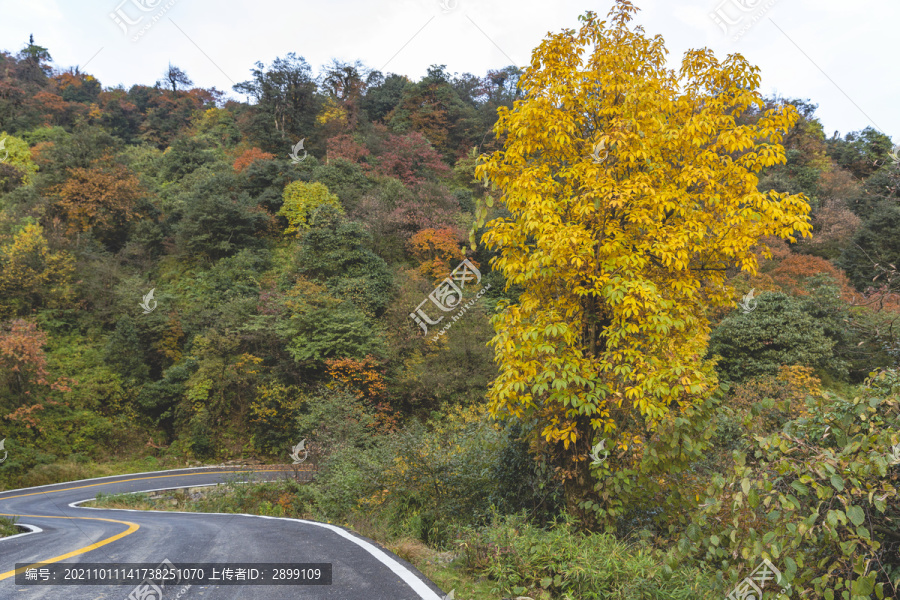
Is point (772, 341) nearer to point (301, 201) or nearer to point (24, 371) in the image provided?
point (301, 201)

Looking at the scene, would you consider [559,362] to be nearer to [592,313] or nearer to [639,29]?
[592,313]

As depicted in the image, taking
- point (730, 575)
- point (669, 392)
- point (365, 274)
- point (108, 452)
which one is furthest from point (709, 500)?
point (108, 452)

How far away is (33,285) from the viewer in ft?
62.3
